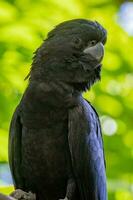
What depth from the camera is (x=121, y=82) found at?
24.1 ft

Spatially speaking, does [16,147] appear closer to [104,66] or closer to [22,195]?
[22,195]

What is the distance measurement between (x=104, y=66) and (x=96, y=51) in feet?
5.49

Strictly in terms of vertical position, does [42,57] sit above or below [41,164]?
above

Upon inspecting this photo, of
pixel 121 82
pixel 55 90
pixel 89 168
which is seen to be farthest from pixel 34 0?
pixel 89 168

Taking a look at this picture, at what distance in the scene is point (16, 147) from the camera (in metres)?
5.59

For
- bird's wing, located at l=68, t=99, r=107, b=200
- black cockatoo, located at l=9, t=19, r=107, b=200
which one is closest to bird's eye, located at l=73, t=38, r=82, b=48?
black cockatoo, located at l=9, t=19, r=107, b=200

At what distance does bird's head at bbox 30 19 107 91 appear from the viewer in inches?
217

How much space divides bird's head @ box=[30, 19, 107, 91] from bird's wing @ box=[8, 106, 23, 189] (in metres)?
0.40

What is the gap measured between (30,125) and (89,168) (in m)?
0.59

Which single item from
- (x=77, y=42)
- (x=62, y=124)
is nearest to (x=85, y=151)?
(x=62, y=124)

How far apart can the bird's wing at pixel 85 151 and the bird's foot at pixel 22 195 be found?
16.1 inches

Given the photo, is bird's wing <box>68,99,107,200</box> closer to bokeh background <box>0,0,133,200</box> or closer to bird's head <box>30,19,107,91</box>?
bird's head <box>30,19,107,91</box>

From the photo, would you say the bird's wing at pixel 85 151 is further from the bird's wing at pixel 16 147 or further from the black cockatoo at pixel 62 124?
the bird's wing at pixel 16 147

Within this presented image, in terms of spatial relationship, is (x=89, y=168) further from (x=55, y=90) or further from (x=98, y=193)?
(x=55, y=90)
